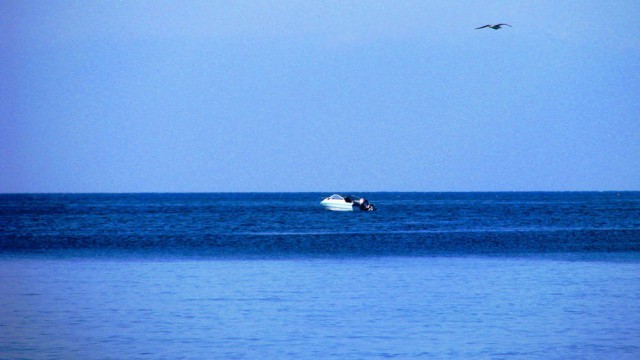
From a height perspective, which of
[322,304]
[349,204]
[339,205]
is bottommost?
[322,304]

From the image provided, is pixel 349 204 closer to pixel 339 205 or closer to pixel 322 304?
pixel 339 205

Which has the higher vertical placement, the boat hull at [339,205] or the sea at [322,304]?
the boat hull at [339,205]

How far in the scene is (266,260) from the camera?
103ft

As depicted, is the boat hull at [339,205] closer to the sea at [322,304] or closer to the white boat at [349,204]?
the white boat at [349,204]

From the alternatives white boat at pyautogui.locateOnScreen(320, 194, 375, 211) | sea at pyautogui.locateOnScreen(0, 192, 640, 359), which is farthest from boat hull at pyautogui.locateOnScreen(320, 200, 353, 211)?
sea at pyautogui.locateOnScreen(0, 192, 640, 359)

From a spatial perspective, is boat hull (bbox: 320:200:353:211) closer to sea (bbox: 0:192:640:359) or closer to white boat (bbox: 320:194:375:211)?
white boat (bbox: 320:194:375:211)

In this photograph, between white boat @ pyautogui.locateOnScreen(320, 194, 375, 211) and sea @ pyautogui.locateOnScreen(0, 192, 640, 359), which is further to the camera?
white boat @ pyautogui.locateOnScreen(320, 194, 375, 211)

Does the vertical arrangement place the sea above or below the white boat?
below

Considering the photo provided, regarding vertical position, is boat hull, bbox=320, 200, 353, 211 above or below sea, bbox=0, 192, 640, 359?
above

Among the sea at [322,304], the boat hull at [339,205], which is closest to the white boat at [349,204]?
the boat hull at [339,205]

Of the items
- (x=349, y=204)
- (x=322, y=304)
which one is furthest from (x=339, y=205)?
(x=322, y=304)

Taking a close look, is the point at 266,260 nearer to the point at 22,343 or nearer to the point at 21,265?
the point at 21,265

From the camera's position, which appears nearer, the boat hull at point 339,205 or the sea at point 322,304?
the sea at point 322,304

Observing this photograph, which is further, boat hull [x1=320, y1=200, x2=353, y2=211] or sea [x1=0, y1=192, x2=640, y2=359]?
boat hull [x1=320, y1=200, x2=353, y2=211]
